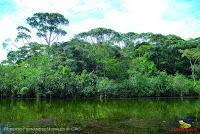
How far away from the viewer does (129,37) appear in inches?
1746

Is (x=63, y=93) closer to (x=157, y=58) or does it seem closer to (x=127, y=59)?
(x=127, y=59)

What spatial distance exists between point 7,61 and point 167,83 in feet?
57.4

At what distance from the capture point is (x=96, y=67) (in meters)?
35.1

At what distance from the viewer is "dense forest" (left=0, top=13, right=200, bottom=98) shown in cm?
3159

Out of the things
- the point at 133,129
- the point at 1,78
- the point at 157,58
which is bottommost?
the point at 133,129

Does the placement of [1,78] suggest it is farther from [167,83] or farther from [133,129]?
[133,129]

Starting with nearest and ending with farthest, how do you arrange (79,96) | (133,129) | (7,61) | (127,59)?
(133,129) < (79,96) < (7,61) < (127,59)

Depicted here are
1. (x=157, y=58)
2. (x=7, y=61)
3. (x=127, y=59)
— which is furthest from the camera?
(x=157, y=58)

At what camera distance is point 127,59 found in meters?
37.8

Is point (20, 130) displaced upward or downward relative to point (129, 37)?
downward

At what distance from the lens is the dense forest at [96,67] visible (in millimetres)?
31594

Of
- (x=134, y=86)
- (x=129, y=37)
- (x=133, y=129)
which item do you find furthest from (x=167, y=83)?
(x=133, y=129)

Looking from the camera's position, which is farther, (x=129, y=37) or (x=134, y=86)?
(x=129, y=37)

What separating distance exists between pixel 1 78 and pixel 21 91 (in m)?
2.56
